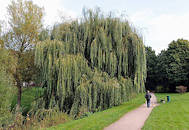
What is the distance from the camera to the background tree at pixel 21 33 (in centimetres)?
1392

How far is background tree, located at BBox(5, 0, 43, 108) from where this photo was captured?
13.9m

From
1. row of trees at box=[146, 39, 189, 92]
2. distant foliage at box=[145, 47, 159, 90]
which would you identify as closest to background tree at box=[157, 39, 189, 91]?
row of trees at box=[146, 39, 189, 92]

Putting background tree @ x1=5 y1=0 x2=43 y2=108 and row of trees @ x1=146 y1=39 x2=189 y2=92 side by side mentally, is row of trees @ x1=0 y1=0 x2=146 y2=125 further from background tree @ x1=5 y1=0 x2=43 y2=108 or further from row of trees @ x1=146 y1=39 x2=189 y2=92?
row of trees @ x1=146 y1=39 x2=189 y2=92

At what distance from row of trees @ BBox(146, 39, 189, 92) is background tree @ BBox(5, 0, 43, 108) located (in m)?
24.8

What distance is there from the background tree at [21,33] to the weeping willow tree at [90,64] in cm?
298

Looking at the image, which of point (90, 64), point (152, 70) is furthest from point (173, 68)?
point (90, 64)

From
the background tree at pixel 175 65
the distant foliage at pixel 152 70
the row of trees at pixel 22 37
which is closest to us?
the row of trees at pixel 22 37

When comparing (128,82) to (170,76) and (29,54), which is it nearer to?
(29,54)

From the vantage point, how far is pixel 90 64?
39.9ft

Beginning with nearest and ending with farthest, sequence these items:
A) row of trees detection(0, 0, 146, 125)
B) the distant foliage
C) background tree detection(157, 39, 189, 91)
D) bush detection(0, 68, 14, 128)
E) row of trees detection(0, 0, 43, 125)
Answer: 1. bush detection(0, 68, 14, 128)
2. row of trees detection(0, 0, 146, 125)
3. row of trees detection(0, 0, 43, 125)
4. background tree detection(157, 39, 189, 91)
5. the distant foliage

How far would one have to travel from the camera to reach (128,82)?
11938mm

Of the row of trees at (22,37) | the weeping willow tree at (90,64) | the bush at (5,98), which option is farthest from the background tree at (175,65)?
the bush at (5,98)

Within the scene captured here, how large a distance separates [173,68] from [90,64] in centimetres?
2327

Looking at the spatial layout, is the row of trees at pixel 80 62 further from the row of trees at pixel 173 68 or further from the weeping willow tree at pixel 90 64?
the row of trees at pixel 173 68
